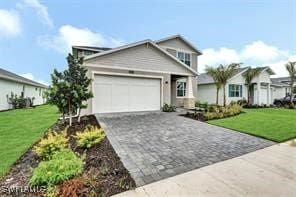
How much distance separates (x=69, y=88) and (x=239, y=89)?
21.1m

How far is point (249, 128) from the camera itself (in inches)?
370

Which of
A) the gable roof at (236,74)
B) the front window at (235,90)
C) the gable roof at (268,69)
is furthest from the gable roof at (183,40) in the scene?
the gable roof at (268,69)

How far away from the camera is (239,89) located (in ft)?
79.9

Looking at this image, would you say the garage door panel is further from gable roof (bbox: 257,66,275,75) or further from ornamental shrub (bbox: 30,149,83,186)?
gable roof (bbox: 257,66,275,75)

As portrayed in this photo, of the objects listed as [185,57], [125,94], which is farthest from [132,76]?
[185,57]

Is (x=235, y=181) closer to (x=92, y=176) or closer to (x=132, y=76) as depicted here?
(x=92, y=176)

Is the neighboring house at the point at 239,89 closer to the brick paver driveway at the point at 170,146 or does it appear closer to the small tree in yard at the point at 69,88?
the brick paver driveway at the point at 170,146

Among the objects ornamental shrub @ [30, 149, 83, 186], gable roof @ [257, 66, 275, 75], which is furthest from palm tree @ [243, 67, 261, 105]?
ornamental shrub @ [30, 149, 83, 186]

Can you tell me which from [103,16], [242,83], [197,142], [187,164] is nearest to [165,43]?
[103,16]

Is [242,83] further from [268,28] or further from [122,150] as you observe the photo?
[122,150]

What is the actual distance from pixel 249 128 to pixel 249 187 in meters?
6.22

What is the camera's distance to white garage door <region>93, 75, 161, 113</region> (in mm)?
12844

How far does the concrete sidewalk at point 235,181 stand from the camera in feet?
12.1

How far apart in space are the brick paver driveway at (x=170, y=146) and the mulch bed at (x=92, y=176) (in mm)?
266
